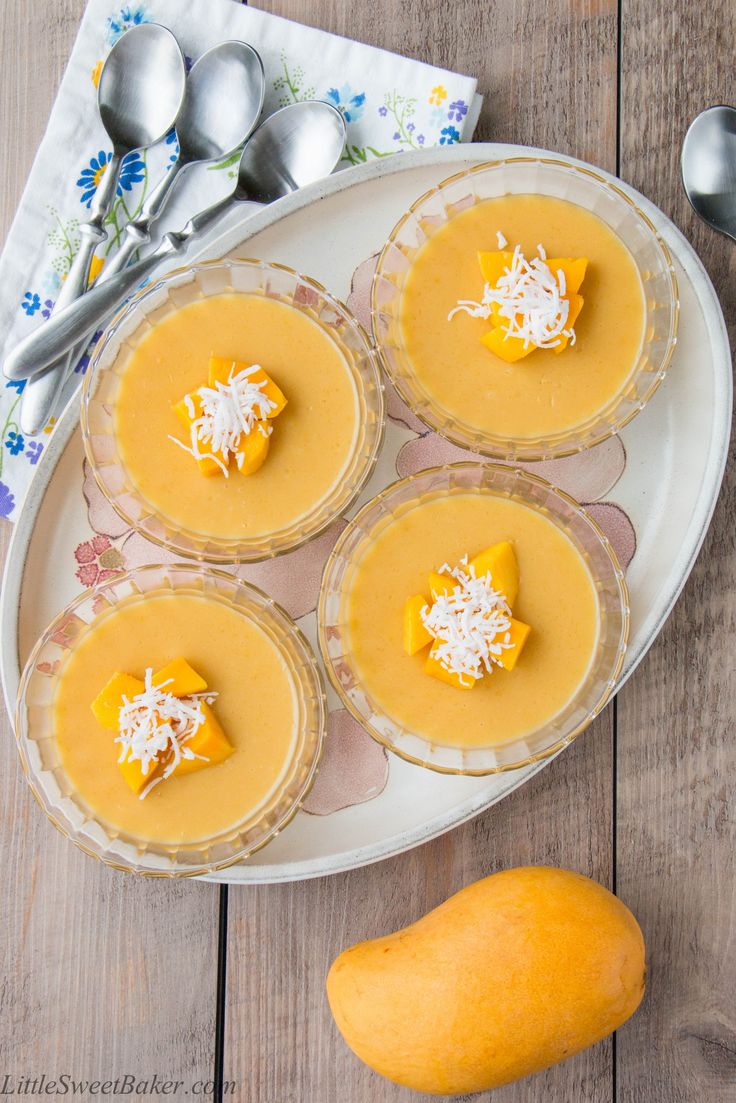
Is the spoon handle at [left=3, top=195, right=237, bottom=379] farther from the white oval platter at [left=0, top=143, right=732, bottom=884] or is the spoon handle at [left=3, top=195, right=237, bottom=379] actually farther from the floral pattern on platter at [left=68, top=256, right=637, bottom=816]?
the floral pattern on platter at [left=68, top=256, right=637, bottom=816]

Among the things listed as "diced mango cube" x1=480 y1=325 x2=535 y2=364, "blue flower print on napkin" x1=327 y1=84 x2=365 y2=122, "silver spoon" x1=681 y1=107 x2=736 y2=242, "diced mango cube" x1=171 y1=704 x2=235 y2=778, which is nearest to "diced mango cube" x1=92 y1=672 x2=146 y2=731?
"diced mango cube" x1=171 y1=704 x2=235 y2=778

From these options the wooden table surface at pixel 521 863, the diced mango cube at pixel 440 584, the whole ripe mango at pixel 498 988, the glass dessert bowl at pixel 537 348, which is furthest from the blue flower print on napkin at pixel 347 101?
the whole ripe mango at pixel 498 988

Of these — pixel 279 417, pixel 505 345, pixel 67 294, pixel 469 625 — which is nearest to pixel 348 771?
pixel 469 625

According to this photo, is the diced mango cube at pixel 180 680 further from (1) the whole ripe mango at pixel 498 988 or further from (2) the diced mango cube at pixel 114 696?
(1) the whole ripe mango at pixel 498 988

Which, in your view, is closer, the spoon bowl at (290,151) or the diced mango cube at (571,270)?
the diced mango cube at (571,270)

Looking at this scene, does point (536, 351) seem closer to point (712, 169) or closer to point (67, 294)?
point (712, 169)

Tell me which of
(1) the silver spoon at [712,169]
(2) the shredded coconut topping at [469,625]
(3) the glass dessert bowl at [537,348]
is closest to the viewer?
(2) the shredded coconut topping at [469,625]

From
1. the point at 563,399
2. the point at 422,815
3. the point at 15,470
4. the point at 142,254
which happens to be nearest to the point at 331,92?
the point at 142,254

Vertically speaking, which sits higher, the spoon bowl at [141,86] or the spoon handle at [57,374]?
the spoon bowl at [141,86]

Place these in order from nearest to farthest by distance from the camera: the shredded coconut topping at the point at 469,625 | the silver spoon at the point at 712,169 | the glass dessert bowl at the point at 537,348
Answer: the shredded coconut topping at the point at 469,625
the glass dessert bowl at the point at 537,348
the silver spoon at the point at 712,169
